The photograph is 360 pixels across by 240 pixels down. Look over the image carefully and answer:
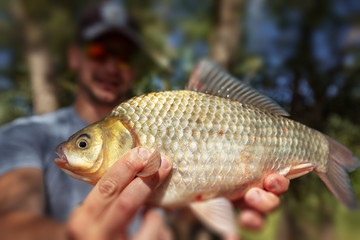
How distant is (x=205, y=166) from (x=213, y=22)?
234cm

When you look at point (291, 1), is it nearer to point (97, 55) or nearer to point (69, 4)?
point (97, 55)

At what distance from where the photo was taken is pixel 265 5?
9.21 ft

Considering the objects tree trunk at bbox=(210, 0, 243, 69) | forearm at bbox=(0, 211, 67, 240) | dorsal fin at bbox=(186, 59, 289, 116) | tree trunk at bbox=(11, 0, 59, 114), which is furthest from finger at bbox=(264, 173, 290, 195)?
tree trunk at bbox=(11, 0, 59, 114)

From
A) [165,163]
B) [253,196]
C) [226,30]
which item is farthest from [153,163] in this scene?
[226,30]

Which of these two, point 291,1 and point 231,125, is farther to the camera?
point 291,1

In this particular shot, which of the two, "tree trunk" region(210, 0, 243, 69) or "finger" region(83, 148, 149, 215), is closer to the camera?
"finger" region(83, 148, 149, 215)

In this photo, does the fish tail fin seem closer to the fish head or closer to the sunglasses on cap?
the fish head

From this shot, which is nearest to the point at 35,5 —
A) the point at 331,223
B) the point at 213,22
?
the point at 213,22

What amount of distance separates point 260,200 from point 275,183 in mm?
67

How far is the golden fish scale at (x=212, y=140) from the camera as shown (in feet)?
1.29

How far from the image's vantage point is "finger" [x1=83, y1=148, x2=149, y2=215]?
376 millimetres

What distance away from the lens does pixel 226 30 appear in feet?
6.94

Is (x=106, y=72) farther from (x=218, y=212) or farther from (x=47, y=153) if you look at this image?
(x=218, y=212)

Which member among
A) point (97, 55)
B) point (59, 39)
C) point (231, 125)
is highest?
point (231, 125)
